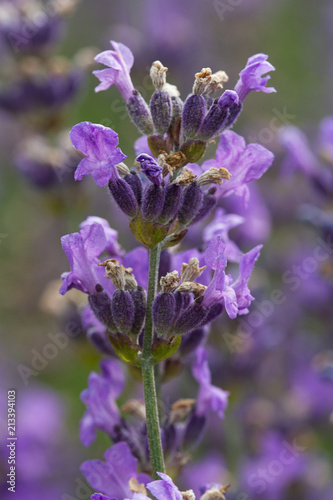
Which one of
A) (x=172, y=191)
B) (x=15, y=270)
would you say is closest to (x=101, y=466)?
(x=172, y=191)

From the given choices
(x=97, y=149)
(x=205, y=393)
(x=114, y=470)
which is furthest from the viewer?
(x=205, y=393)

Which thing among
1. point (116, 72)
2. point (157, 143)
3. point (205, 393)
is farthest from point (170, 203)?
point (205, 393)

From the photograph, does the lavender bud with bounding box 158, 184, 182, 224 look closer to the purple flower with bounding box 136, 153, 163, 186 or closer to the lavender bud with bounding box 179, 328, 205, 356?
the purple flower with bounding box 136, 153, 163, 186

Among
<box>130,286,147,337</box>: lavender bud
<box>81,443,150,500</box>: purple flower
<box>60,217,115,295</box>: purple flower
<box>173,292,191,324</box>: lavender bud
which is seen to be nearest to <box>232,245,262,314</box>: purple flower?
<box>173,292,191,324</box>: lavender bud

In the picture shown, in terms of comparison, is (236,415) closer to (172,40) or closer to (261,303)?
(261,303)

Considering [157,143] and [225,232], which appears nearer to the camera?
[157,143]

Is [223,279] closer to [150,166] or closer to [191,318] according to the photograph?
[191,318]
